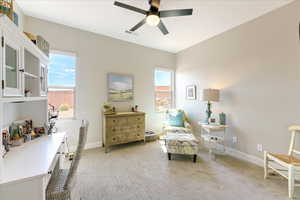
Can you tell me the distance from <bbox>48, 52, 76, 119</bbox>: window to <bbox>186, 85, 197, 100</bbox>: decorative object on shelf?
310cm

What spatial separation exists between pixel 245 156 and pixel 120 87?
10.8 feet

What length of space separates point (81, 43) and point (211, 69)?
10.7ft

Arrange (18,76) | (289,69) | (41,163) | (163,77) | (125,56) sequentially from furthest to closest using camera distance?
1. (163,77)
2. (125,56)
3. (289,69)
4. (18,76)
5. (41,163)

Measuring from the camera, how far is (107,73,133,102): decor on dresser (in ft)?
12.3

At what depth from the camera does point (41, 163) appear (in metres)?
1.21

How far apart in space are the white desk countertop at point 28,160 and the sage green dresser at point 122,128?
1471 mm

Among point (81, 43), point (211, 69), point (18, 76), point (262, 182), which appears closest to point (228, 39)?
point (211, 69)

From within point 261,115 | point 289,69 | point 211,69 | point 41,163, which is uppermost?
point 211,69

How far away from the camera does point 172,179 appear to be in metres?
2.24

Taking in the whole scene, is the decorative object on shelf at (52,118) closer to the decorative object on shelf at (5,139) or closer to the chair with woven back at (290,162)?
the decorative object on shelf at (5,139)

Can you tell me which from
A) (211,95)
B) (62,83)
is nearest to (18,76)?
(62,83)

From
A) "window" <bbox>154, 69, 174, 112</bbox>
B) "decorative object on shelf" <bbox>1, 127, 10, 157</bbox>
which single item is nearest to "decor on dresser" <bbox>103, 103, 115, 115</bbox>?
"window" <bbox>154, 69, 174, 112</bbox>

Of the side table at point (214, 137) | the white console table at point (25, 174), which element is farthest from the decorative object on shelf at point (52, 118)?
the side table at point (214, 137)

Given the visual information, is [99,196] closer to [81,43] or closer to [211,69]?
[81,43]
